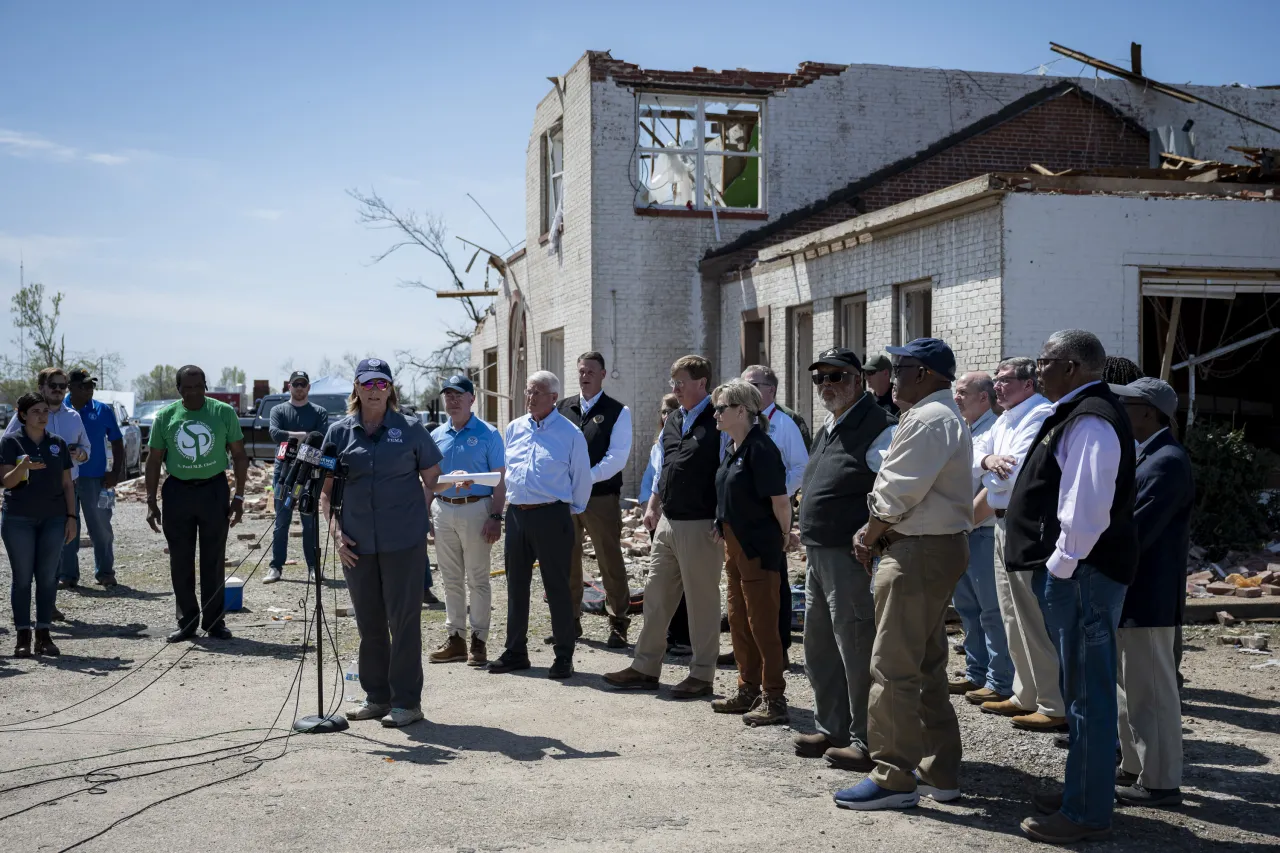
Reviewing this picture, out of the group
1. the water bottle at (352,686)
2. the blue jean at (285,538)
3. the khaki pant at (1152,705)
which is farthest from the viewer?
the blue jean at (285,538)

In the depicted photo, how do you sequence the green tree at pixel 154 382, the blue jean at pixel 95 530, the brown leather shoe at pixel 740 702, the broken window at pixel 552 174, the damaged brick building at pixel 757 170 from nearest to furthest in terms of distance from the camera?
the brown leather shoe at pixel 740 702
the blue jean at pixel 95 530
the damaged brick building at pixel 757 170
the broken window at pixel 552 174
the green tree at pixel 154 382

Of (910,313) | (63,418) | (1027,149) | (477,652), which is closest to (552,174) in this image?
(1027,149)

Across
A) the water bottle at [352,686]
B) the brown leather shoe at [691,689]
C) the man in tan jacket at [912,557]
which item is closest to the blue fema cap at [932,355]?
the man in tan jacket at [912,557]

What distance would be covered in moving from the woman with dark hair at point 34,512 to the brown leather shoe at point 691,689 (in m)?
4.67

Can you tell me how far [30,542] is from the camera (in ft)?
28.2

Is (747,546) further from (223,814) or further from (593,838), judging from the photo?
(223,814)

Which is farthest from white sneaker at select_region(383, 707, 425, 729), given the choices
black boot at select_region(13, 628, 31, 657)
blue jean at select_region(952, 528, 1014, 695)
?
black boot at select_region(13, 628, 31, 657)

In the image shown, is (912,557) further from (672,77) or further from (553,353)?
(553,353)

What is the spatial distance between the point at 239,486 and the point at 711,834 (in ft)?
19.5

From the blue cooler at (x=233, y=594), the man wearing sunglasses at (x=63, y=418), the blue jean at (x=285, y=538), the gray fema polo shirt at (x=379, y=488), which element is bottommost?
the blue cooler at (x=233, y=594)

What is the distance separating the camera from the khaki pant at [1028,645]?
642 cm

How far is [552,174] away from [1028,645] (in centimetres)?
1681

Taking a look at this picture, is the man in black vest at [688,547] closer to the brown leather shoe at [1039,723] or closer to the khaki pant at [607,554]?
the khaki pant at [607,554]

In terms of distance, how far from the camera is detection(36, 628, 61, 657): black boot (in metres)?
8.46
